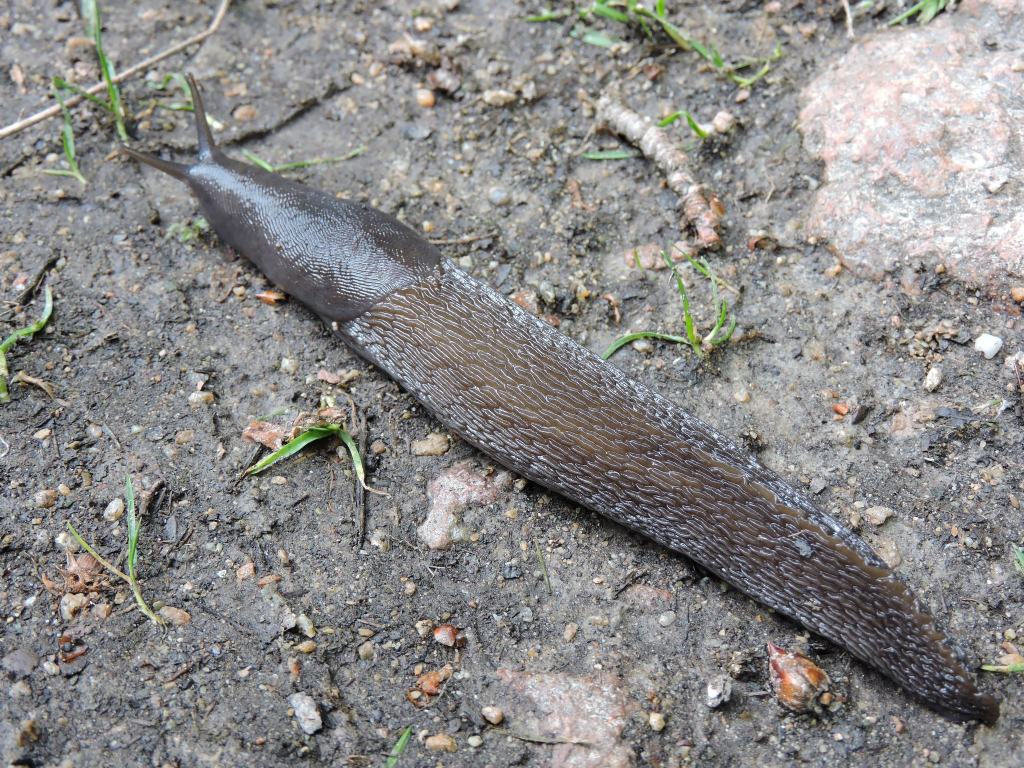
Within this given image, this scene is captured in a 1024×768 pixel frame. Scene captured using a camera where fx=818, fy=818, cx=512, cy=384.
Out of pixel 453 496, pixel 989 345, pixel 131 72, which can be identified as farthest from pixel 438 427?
pixel 131 72

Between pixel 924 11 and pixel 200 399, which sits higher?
pixel 924 11

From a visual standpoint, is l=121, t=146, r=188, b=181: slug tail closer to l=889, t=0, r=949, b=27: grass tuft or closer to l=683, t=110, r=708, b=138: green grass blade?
l=683, t=110, r=708, b=138: green grass blade

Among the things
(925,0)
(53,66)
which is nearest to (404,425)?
(53,66)

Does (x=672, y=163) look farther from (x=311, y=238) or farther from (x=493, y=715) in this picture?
(x=493, y=715)

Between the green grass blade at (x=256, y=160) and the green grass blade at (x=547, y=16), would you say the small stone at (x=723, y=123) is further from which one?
the green grass blade at (x=256, y=160)

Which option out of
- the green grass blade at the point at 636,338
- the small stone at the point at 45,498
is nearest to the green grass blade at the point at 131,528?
the small stone at the point at 45,498

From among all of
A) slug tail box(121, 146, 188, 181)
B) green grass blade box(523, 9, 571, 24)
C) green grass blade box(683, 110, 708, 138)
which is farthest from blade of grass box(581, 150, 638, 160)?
slug tail box(121, 146, 188, 181)
